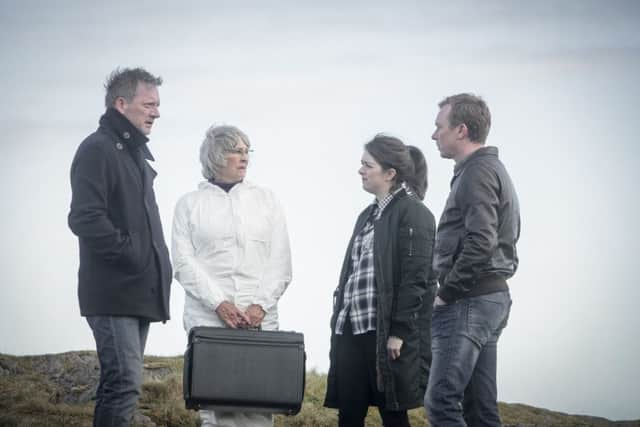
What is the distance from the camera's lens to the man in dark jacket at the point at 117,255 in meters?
4.64

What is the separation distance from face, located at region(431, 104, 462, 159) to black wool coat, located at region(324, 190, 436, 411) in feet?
1.52

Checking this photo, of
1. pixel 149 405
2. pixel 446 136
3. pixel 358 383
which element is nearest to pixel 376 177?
pixel 446 136

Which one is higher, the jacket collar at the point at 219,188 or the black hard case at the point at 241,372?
the jacket collar at the point at 219,188

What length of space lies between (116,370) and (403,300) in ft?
6.17

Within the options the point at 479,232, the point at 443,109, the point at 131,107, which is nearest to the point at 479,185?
the point at 479,232

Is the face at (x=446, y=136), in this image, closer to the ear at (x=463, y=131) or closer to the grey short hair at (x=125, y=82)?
the ear at (x=463, y=131)

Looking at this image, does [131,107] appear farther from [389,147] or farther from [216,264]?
[389,147]

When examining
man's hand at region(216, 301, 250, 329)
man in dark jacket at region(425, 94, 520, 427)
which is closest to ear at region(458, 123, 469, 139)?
man in dark jacket at region(425, 94, 520, 427)

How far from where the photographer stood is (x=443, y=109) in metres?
5.29

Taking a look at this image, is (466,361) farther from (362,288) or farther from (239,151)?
(239,151)

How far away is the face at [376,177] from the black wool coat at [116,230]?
1.53m

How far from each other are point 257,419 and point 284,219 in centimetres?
138

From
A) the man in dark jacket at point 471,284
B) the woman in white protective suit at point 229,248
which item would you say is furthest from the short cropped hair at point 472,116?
the woman in white protective suit at point 229,248

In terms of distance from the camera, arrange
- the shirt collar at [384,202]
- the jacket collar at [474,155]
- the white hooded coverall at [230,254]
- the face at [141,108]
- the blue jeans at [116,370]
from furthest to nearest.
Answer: the shirt collar at [384,202], the face at [141,108], the white hooded coverall at [230,254], the jacket collar at [474,155], the blue jeans at [116,370]
